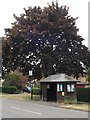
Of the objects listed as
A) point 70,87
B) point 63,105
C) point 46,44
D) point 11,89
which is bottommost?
point 63,105

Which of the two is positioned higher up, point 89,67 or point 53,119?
point 89,67

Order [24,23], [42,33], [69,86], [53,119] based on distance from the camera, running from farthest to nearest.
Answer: [24,23] < [42,33] < [69,86] < [53,119]

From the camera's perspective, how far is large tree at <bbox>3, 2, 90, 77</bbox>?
42.0 metres

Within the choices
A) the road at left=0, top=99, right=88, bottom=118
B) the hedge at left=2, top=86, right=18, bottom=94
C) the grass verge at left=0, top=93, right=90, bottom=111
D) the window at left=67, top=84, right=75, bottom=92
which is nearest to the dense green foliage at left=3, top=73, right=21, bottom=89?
the hedge at left=2, top=86, right=18, bottom=94

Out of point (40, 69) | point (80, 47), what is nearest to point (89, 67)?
point (80, 47)

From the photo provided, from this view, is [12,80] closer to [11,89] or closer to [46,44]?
[11,89]

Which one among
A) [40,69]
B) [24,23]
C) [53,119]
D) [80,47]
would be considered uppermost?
[24,23]

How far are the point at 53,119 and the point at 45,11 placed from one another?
2691cm

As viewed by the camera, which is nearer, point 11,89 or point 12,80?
point 11,89

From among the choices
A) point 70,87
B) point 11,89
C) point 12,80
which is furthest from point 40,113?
point 12,80

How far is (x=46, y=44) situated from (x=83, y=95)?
33.5 feet

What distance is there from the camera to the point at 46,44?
43469 mm

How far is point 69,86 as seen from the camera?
34031 mm

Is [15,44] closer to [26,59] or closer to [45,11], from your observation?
[26,59]
